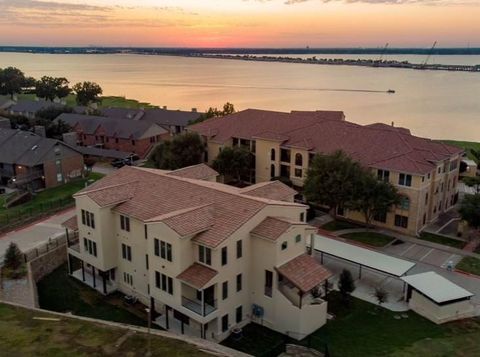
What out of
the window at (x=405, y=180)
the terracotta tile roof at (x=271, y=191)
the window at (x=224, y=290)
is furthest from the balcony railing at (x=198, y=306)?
the window at (x=405, y=180)

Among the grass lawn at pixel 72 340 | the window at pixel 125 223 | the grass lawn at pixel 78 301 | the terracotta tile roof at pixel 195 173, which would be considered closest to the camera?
the grass lawn at pixel 72 340

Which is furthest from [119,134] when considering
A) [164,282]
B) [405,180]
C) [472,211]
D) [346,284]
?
[472,211]

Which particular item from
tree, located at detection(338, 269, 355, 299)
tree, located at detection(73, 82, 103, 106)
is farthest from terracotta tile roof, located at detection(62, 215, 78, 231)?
tree, located at detection(73, 82, 103, 106)

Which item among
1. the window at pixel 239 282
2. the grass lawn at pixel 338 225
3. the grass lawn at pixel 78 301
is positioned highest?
the window at pixel 239 282

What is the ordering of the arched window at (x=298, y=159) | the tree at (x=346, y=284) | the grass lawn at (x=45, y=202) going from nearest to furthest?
the tree at (x=346, y=284)
the grass lawn at (x=45, y=202)
the arched window at (x=298, y=159)

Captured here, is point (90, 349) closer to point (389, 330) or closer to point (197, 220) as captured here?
point (197, 220)

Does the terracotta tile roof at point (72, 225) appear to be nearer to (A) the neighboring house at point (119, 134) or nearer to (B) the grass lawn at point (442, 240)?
(B) the grass lawn at point (442, 240)

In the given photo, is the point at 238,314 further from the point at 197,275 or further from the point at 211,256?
the point at 211,256

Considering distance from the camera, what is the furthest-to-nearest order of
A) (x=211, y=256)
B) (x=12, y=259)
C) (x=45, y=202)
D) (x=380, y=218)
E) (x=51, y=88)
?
(x=51, y=88) → (x=45, y=202) → (x=380, y=218) → (x=12, y=259) → (x=211, y=256)
